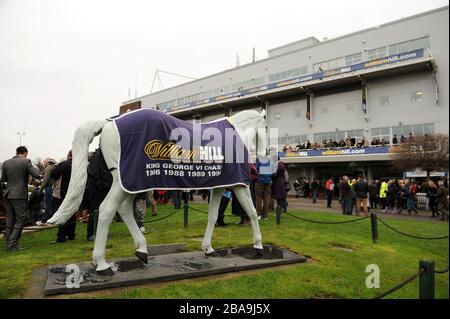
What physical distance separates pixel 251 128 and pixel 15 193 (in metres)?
4.82

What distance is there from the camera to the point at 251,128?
212 inches

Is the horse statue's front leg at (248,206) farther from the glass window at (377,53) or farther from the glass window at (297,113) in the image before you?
the glass window at (297,113)

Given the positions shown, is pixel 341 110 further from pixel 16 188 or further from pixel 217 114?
pixel 16 188

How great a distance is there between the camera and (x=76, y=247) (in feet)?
19.8

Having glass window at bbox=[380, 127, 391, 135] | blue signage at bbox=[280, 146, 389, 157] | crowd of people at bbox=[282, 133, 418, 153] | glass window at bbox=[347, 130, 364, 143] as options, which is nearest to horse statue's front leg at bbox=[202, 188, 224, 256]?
crowd of people at bbox=[282, 133, 418, 153]

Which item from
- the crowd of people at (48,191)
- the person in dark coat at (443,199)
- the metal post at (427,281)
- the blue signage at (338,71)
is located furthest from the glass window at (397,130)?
the person in dark coat at (443,199)

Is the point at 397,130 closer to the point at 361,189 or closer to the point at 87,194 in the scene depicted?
the point at 361,189

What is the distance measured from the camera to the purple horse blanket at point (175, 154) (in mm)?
3998

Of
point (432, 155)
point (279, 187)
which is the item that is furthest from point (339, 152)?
point (432, 155)

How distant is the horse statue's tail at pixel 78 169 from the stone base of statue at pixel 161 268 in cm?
76

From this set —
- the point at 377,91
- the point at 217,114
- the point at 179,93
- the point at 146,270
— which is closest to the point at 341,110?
the point at 377,91

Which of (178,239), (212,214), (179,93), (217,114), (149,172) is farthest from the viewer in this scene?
(179,93)

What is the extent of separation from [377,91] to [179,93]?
93.4ft
